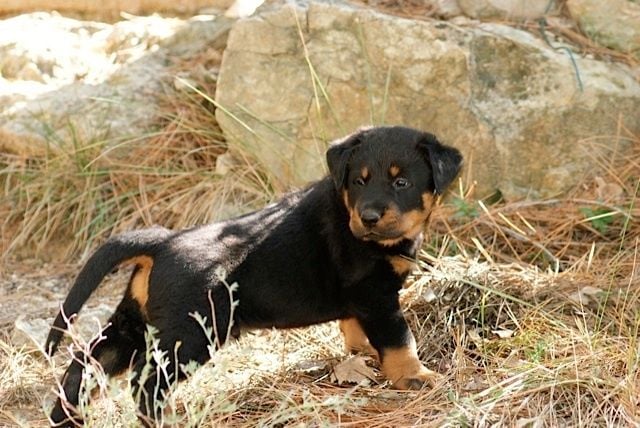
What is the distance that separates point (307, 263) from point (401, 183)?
54 cm

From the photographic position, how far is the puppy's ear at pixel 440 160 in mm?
4887

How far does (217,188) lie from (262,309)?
7.04ft

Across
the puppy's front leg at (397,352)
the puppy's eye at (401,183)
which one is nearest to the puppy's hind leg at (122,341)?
the puppy's front leg at (397,352)

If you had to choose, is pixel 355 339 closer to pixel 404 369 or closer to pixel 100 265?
pixel 404 369

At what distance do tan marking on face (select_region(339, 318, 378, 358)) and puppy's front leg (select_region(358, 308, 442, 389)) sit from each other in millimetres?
423

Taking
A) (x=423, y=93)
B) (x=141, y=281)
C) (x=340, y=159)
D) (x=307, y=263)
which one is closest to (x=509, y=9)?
(x=423, y=93)

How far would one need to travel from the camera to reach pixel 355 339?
5.32 meters

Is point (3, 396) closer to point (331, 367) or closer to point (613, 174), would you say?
point (331, 367)

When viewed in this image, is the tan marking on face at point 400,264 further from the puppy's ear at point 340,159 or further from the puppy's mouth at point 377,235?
the puppy's ear at point 340,159

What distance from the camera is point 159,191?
698 cm

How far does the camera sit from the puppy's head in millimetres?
4789

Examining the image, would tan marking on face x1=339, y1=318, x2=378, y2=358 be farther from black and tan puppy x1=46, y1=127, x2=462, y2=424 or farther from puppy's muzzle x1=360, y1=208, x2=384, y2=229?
puppy's muzzle x1=360, y1=208, x2=384, y2=229

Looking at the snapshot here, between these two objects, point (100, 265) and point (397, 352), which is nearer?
point (100, 265)

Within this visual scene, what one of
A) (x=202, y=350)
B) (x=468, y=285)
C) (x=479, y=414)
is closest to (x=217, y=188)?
(x=468, y=285)
